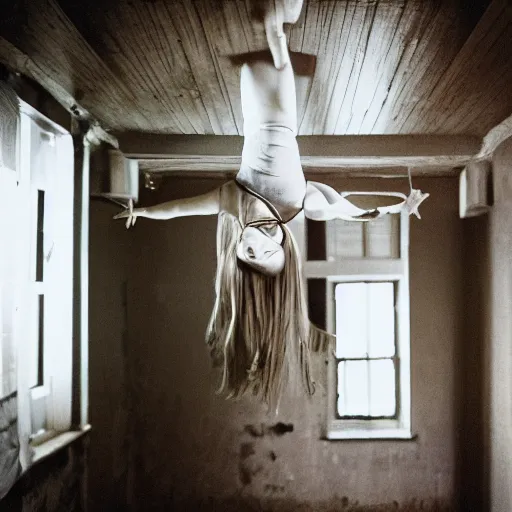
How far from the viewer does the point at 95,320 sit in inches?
39.4

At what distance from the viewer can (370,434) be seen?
3.33 feet

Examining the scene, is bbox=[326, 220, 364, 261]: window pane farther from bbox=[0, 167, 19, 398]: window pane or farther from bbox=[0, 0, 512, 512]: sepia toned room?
bbox=[0, 167, 19, 398]: window pane

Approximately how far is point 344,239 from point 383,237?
7 cm

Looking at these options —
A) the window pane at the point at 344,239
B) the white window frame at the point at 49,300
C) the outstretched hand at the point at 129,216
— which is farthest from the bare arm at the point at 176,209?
the window pane at the point at 344,239

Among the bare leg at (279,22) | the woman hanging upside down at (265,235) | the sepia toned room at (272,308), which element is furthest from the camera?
the sepia toned room at (272,308)

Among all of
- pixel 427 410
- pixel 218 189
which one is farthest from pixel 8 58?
pixel 427 410

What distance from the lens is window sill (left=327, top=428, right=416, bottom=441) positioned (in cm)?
102

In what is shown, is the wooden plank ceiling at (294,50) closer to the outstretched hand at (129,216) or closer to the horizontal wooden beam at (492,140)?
the horizontal wooden beam at (492,140)

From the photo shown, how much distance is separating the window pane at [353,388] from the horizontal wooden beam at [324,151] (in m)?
0.35

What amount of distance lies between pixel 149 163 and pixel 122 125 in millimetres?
84

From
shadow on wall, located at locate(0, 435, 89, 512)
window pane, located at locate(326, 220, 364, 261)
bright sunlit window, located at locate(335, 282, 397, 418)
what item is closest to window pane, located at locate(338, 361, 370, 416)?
bright sunlit window, located at locate(335, 282, 397, 418)

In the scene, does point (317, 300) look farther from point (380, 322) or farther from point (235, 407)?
point (235, 407)

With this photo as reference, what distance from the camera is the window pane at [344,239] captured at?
1014 mm

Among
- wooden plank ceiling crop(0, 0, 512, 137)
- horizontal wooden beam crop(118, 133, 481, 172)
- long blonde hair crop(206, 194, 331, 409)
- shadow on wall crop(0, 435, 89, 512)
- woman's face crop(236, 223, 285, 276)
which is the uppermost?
wooden plank ceiling crop(0, 0, 512, 137)
